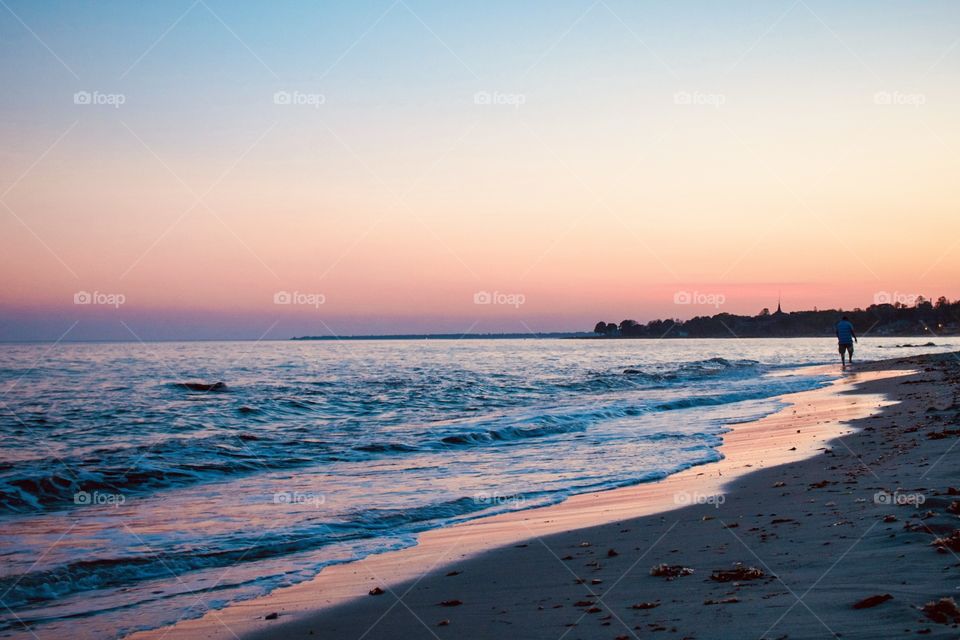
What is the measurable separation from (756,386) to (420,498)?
2452 cm

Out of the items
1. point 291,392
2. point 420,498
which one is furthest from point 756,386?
point 420,498

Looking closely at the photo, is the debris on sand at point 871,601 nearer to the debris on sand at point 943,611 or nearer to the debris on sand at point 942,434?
the debris on sand at point 943,611

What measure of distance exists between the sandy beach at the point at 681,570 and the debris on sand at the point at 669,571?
0.06 feet

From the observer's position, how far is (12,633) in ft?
17.6

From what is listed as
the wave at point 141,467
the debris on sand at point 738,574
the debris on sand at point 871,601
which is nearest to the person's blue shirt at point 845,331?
the wave at point 141,467

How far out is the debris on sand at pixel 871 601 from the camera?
A: 386 cm

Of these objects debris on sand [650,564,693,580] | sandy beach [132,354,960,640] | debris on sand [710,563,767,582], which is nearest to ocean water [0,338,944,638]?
sandy beach [132,354,960,640]

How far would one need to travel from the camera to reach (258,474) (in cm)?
1298

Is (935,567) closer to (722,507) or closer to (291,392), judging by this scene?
(722,507)

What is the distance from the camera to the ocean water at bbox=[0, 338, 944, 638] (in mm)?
6672

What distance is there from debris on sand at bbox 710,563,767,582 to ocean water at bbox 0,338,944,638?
12.1 feet

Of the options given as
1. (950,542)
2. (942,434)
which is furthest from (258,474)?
(942,434)

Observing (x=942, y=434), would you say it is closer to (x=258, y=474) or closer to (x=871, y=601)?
(x=871, y=601)

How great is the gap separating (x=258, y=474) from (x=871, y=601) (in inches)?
437
